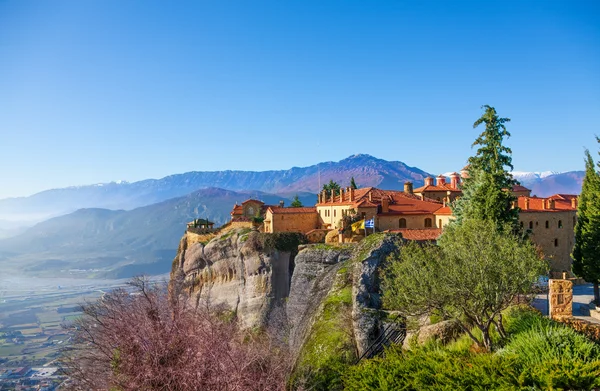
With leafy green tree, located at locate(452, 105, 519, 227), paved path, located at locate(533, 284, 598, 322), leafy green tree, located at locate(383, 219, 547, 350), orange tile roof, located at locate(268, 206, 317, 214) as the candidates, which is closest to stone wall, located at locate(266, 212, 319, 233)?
orange tile roof, located at locate(268, 206, 317, 214)

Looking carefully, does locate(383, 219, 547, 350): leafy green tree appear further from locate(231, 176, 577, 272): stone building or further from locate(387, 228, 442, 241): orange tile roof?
locate(231, 176, 577, 272): stone building

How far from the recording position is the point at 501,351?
13.2m

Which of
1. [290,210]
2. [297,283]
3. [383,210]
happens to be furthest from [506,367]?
[290,210]

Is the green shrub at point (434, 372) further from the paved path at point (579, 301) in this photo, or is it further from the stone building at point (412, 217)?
the stone building at point (412, 217)

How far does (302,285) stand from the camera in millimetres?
→ 32250

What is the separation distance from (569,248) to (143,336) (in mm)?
45584

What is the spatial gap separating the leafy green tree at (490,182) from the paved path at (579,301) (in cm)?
555

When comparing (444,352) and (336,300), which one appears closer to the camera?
(444,352)

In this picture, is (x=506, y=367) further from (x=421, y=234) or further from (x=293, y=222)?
(x=293, y=222)

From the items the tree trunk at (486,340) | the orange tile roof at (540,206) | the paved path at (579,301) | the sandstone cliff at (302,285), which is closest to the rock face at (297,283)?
the sandstone cliff at (302,285)

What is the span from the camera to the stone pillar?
18719mm

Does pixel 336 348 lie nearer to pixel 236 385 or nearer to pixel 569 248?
pixel 236 385

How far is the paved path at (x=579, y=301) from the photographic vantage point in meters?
22.6

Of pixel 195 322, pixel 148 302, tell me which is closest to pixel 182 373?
pixel 195 322
